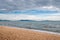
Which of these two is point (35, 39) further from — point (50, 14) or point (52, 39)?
point (50, 14)

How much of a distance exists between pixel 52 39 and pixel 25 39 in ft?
6.27

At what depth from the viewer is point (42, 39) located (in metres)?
9.21

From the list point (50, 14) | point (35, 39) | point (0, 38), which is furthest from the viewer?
point (50, 14)

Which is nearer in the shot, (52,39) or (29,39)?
(29,39)

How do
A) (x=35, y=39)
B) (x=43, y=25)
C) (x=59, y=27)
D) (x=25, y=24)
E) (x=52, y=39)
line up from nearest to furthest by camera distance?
(x=35, y=39) < (x=52, y=39) < (x=59, y=27) < (x=43, y=25) < (x=25, y=24)

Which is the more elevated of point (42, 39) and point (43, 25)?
point (42, 39)

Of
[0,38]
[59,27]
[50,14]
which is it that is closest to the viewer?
[0,38]

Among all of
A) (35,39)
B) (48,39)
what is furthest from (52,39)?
(35,39)

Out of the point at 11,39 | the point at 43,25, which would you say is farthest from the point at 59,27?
the point at 11,39

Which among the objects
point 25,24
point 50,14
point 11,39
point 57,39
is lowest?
point 25,24

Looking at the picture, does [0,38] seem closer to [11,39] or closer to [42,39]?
[11,39]

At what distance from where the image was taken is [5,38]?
27.6 ft

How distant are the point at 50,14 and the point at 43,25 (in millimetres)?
6556

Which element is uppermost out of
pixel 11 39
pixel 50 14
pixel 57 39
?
pixel 50 14
